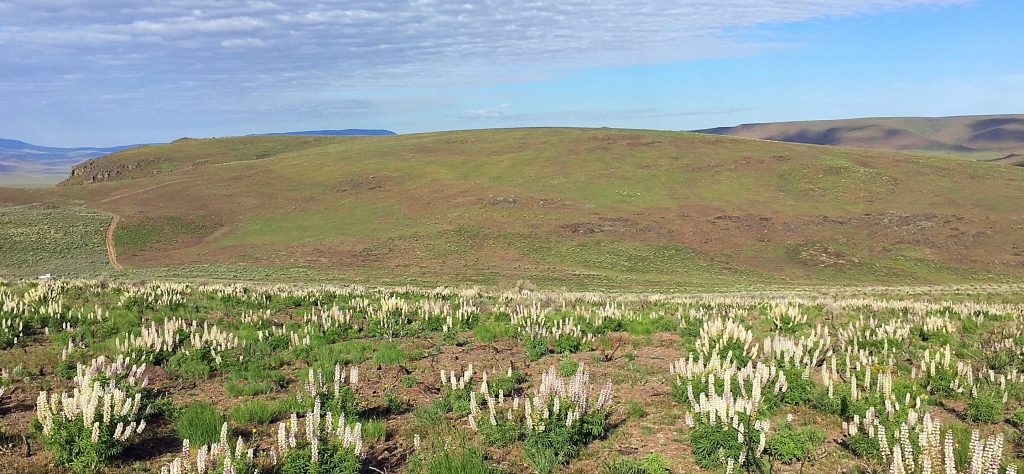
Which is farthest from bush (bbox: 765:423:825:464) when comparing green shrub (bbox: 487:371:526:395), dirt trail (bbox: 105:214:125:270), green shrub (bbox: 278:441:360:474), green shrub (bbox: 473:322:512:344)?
dirt trail (bbox: 105:214:125:270)

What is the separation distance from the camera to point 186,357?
11.0m

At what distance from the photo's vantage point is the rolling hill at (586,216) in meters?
49.9

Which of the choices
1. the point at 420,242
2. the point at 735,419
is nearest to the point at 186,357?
the point at 735,419

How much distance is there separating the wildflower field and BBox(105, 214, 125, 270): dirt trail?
38.6 metres

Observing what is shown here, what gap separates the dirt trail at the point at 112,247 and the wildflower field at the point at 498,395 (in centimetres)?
3856

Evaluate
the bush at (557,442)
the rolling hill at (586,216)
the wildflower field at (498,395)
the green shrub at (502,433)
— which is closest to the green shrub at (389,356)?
the wildflower field at (498,395)

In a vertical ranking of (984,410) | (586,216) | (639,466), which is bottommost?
(586,216)

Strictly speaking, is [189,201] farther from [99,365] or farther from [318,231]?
[99,365]

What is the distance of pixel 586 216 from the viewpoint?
2518 inches

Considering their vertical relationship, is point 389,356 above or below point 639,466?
below

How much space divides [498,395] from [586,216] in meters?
55.5

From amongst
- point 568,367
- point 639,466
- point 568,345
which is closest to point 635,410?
point 639,466

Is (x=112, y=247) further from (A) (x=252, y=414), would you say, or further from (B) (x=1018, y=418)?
(B) (x=1018, y=418)

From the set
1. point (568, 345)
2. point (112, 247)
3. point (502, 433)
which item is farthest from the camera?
point (112, 247)
